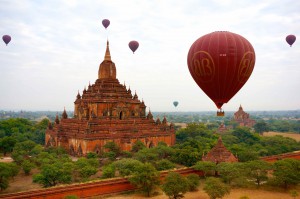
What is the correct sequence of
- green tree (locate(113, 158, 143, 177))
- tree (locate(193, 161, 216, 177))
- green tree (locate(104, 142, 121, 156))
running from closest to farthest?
green tree (locate(113, 158, 143, 177)), tree (locate(193, 161, 216, 177)), green tree (locate(104, 142, 121, 156))

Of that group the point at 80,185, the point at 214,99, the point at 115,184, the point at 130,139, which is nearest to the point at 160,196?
the point at 115,184

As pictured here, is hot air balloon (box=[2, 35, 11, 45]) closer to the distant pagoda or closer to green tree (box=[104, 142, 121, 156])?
green tree (box=[104, 142, 121, 156])

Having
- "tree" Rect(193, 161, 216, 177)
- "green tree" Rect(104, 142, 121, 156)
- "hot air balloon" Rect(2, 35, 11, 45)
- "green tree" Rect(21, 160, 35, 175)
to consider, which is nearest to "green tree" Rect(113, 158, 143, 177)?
"tree" Rect(193, 161, 216, 177)

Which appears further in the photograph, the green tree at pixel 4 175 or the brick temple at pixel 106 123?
the brick temple at pixel 106 123

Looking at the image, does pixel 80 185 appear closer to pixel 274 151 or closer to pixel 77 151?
pixel 77 151

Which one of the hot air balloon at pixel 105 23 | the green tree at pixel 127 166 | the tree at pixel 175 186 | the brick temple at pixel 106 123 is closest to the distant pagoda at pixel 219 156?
the green tree at pixel 127 166

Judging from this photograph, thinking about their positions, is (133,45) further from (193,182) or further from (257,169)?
(257,169)

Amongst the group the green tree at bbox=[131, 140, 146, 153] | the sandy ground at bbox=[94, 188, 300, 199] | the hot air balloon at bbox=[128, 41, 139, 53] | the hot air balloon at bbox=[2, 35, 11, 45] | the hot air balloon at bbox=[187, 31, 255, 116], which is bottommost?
the sandy ground at bbox=[94, 188, 300, 199]

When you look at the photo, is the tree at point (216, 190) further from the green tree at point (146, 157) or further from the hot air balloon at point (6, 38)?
the hot air balloon at point (6, 38)
